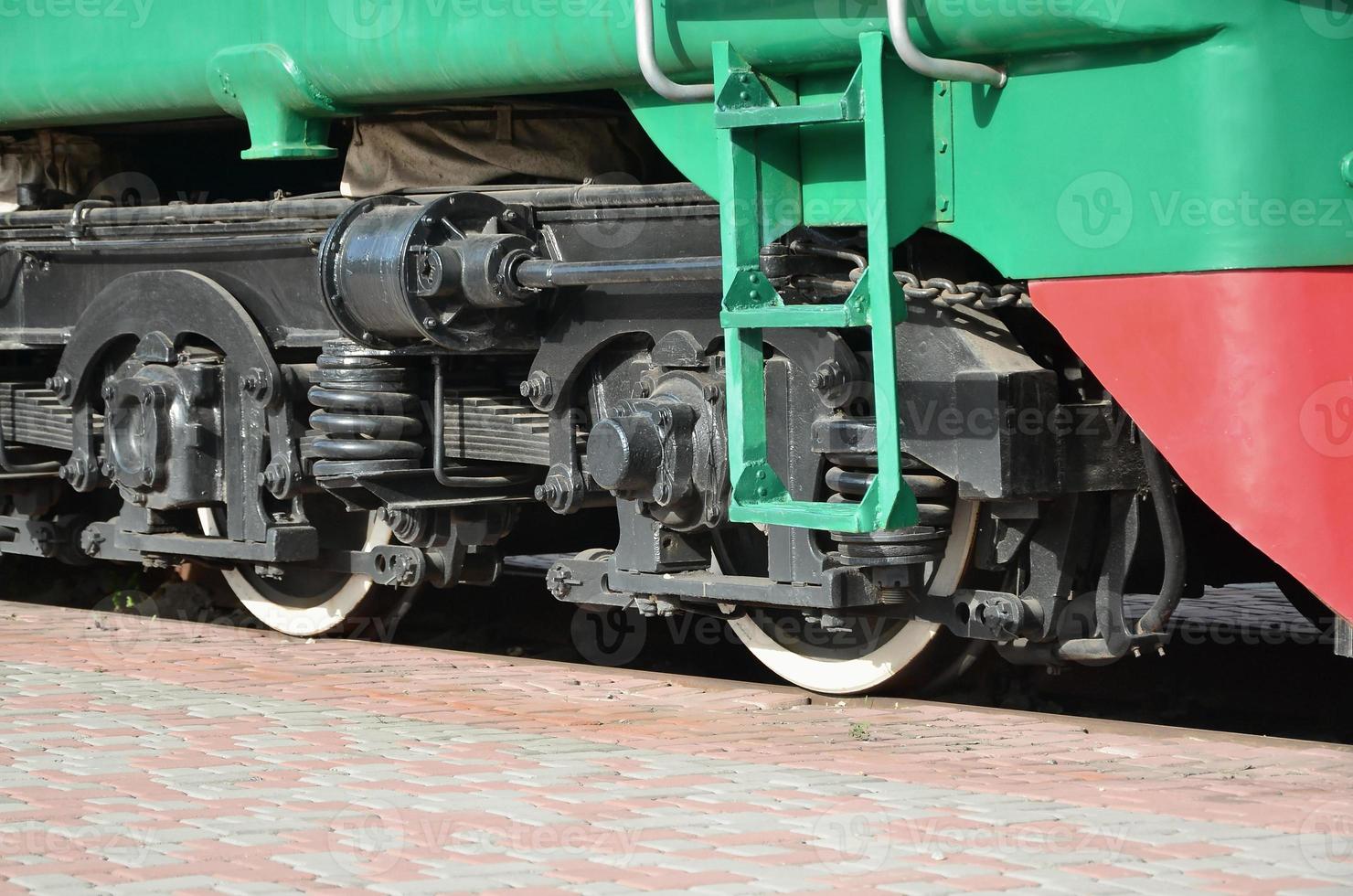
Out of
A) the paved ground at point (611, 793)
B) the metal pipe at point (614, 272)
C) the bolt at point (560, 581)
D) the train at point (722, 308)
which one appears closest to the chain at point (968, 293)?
the train at point (722, 308)

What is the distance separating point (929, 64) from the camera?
4.95 m

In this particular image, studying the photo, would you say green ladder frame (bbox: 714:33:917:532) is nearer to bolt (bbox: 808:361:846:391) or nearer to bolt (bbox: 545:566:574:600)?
bolt (bbox: 808:361:846:391)

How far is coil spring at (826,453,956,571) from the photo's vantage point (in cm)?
552

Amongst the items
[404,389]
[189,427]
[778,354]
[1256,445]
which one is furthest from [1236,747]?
[189,427]

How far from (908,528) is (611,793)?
4.24 feet

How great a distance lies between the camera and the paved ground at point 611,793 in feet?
12.5

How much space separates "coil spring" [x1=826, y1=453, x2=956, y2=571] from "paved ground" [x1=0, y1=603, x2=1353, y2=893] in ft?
1.51

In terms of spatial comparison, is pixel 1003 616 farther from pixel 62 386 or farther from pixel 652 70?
pixel 62 386

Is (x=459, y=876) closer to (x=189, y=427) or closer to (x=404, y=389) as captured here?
(x=404, y=389)

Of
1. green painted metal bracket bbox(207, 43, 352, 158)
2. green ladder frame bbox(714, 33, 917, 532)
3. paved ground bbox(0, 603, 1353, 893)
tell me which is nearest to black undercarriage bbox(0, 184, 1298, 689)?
green ladder frame bbox(714, 33, 917, 532)

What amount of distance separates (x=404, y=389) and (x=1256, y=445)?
3.08 m

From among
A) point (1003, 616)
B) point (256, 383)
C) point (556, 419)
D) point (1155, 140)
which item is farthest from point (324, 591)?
point (1155, 140)

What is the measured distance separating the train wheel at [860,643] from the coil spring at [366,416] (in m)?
1.18

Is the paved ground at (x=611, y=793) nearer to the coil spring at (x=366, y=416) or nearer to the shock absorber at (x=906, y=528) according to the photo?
the shock absorber at (x=906, y=528)
